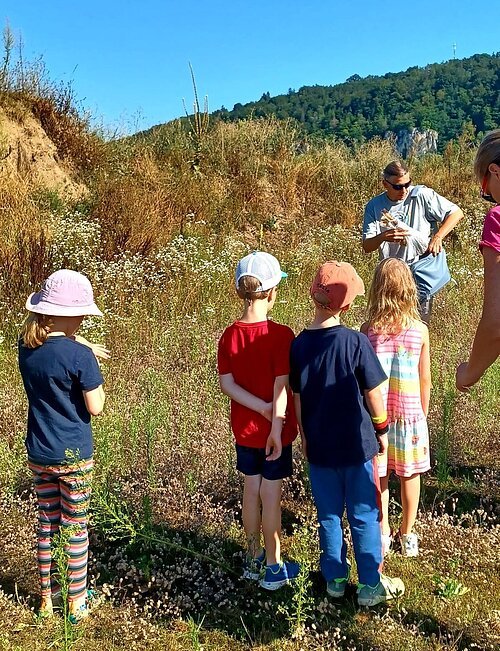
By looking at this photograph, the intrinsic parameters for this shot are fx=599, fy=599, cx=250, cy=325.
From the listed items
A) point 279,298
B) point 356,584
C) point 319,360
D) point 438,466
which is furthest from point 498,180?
point 279,298

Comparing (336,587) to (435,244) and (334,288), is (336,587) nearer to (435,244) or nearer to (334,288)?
(334,288)

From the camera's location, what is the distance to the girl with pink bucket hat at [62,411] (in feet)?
9.20

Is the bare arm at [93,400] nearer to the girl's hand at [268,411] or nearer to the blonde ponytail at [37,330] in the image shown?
the blonde ponytail at [37,330]

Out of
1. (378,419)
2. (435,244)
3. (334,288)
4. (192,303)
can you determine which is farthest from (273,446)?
(192,303)

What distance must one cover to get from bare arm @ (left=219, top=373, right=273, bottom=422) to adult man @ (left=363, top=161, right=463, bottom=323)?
2178 millimetres

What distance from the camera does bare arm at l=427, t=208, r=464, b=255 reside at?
186 inches

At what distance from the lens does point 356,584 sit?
3.06 metres

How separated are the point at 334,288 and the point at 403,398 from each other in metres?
0.79

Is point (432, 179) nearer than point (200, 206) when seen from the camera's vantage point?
No

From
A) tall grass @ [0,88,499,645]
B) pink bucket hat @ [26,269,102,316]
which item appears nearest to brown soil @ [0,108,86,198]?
tall grass @ [0,88,499,645]

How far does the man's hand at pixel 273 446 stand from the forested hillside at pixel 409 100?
120 feet

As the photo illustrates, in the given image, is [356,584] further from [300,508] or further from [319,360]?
[319,360]

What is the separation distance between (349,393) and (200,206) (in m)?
7.95

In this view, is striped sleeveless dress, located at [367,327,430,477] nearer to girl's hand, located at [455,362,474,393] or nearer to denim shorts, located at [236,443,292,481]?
denim shorts, located at [236,443,292,481]
